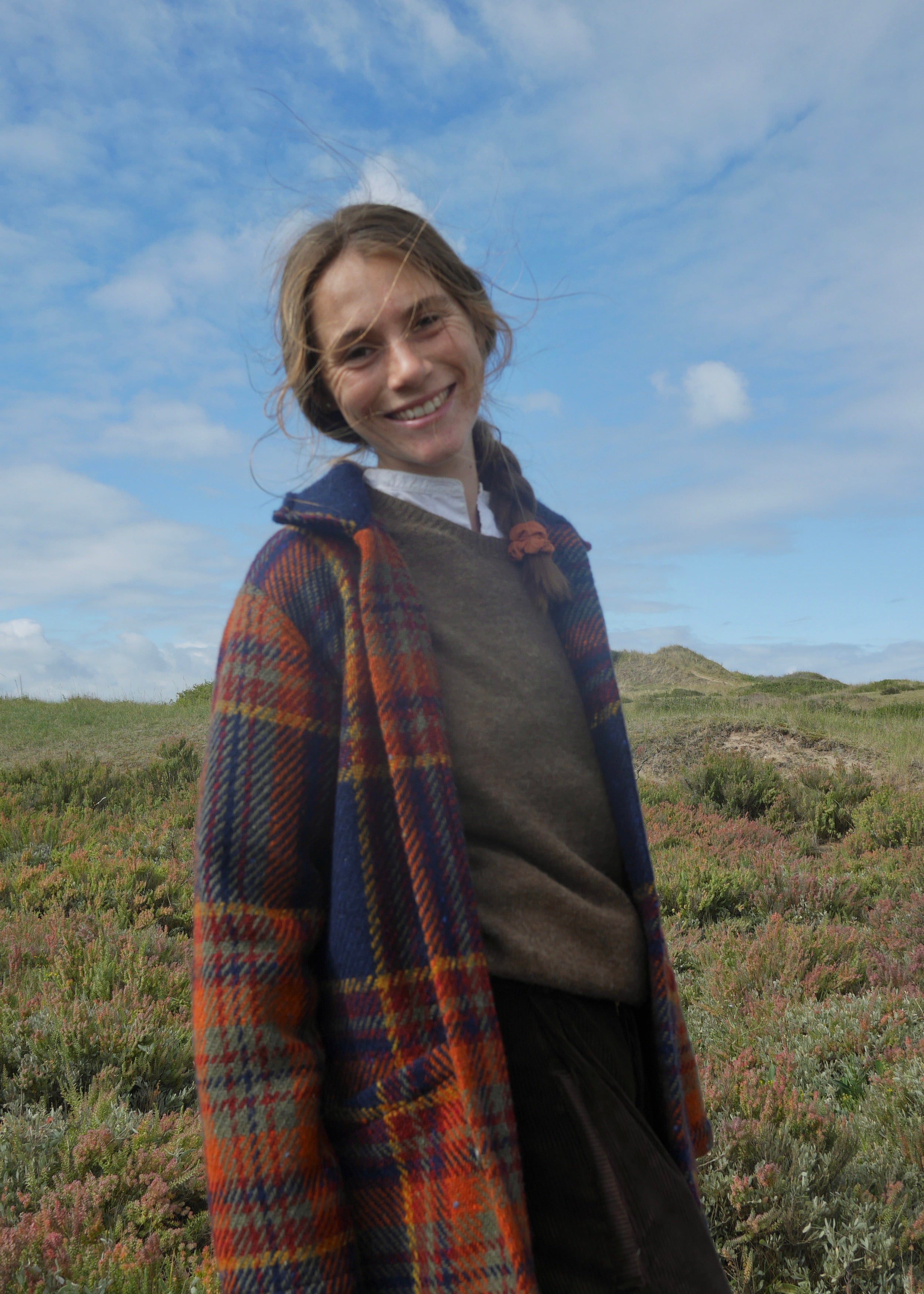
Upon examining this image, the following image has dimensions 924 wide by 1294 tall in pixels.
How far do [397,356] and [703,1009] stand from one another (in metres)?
4.35

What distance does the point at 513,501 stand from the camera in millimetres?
2252

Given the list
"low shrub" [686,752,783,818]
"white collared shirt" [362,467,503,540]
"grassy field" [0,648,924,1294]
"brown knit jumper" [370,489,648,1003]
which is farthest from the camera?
"low shrub" [686,752,783,818]

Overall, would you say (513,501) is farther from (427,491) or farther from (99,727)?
(99,727)

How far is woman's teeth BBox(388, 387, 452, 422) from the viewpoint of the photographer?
1.95m

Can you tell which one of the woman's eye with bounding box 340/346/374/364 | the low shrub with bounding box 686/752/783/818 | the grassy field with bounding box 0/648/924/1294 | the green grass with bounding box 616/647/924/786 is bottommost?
the grassy field with bounding box 0/648/924/1294

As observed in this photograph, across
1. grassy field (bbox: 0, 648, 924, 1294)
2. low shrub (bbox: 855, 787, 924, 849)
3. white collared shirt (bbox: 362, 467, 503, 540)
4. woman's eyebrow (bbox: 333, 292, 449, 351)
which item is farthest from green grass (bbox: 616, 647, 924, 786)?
woman's eyebrow (bbox: 333, 292, 449, 351)

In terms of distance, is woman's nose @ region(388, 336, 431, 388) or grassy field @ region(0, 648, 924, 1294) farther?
grassy field @ region(0, 648, 924, 1294)

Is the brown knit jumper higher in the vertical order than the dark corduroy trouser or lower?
higher

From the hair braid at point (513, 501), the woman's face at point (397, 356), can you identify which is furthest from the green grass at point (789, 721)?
the woman's face at point (397, 356)

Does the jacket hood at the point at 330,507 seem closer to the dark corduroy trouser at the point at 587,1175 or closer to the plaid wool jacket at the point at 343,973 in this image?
the plaid wool jacket at the point at 343,973

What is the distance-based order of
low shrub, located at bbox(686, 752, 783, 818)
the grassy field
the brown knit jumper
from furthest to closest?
low shrub, located at bbox(686, 752, 783, 818) < the grassy field < the brown knit jumper

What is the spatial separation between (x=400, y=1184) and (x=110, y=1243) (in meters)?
2.00

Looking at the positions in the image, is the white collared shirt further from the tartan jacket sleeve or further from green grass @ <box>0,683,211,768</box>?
green grass @ <box>0,683,211,768</box>

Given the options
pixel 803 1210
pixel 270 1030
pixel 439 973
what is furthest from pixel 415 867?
pixel 803 1210
